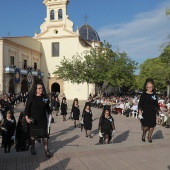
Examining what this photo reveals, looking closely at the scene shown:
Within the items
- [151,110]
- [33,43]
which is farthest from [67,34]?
[151,110]

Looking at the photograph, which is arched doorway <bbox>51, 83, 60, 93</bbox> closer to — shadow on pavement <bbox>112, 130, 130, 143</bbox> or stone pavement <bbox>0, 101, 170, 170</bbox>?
shadow on pavement <bbox>112, 130, 130, 143</bbox>

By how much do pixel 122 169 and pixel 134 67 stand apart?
32256 mm

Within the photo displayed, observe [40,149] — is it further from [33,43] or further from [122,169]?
[33,43]

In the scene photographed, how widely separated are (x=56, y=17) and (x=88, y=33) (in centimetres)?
1674

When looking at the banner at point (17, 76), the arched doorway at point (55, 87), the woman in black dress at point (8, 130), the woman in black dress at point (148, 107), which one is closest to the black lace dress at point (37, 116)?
the woman in black dress at point (8, 130)

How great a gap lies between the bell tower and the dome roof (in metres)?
15.4

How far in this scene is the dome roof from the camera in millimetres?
62406

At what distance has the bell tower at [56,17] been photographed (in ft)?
152

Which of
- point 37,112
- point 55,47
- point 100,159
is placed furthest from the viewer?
point 55,47

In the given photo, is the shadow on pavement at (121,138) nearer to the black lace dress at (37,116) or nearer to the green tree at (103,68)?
the black lace dress at (37,116)

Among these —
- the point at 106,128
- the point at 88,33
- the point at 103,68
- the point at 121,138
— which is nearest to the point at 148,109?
the point at 106,128

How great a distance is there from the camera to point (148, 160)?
5.75 meters

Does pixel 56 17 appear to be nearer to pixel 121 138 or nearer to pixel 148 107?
pixel 121 138

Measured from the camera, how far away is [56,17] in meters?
47.1
